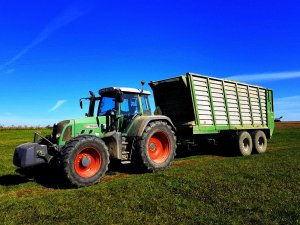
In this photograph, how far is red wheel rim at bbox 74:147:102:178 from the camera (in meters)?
8.03

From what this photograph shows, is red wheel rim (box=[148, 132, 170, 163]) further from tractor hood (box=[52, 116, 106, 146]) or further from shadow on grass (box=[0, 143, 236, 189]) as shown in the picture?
tractor hood (box=[52, 116, 106, 146])

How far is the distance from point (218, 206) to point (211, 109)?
23.0 ft

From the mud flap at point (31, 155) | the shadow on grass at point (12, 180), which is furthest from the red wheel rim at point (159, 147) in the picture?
the shadow on grass at point (12, 180)

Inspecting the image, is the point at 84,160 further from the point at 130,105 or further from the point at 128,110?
the point at 130,105

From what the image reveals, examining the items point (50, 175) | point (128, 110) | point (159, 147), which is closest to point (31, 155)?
point (50, 175)

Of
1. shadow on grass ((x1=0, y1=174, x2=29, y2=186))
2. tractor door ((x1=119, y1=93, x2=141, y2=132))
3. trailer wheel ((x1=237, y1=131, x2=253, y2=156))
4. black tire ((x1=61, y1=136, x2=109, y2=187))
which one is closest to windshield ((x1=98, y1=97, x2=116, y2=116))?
tractor door ((x1=119, y1=93, x2=141, y2=132))

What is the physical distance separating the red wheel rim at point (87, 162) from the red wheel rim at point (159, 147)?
7.03 ft

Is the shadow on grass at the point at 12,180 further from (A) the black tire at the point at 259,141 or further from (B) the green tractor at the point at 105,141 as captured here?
(A) the black tire at the point at 259,141

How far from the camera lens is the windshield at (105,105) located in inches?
388

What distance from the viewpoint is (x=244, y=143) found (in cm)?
1438

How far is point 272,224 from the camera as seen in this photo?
16.8ft

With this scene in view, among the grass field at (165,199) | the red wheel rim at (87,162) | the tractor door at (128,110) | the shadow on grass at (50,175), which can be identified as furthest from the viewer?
the tractor door at (128,110)

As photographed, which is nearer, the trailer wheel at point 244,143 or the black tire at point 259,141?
the trailer wheel at point 244,143

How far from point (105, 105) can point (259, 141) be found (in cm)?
848
